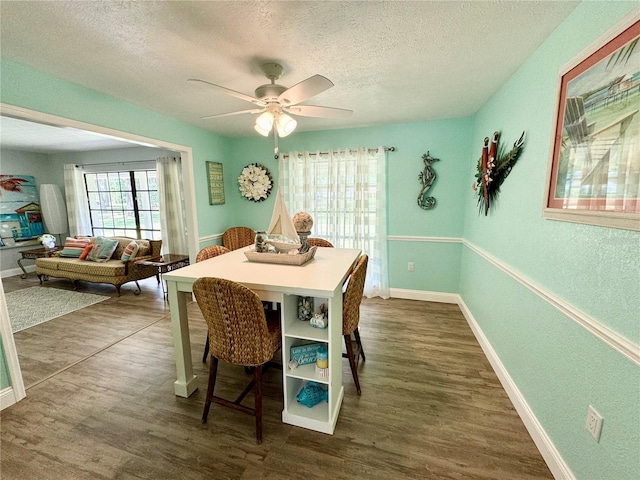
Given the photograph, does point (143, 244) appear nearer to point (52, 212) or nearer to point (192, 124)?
point (192, 124)

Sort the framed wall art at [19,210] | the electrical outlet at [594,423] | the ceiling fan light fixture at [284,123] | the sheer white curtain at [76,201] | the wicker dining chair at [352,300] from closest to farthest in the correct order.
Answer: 1. the electrical outlet at [594,423]
2. the wicker dining chair at [352,300]
3. the ceiling fan light fixture at [284,123]
4. the framed wall art at [19,210]
5. the sheer white curtain at [76,201]

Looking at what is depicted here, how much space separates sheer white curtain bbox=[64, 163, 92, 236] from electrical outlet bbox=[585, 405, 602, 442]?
751 cm

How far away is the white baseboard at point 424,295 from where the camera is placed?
343 cm

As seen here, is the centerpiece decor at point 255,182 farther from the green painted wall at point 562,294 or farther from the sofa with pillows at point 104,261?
the green painted wall at point 562,294

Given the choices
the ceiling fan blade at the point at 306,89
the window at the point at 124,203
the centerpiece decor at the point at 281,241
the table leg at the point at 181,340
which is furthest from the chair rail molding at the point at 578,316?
the window at the point at 124,203

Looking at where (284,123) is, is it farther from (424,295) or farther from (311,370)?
(424,295)

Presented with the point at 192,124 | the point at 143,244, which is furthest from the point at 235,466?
the point at 143,244

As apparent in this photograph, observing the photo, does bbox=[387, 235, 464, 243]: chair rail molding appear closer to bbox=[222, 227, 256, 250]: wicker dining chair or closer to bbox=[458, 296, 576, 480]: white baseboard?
bbox=[458, 296, 576, 480]: white baseboard

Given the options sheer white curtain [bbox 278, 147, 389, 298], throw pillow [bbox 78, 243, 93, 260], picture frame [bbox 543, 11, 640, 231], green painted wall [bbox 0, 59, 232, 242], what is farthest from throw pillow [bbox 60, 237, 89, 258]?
picture frame [bbox 543, 11, 640, 231]

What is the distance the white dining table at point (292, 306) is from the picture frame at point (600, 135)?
1189mm

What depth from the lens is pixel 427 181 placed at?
3271mm

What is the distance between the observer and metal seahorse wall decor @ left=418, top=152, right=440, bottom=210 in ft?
10.6

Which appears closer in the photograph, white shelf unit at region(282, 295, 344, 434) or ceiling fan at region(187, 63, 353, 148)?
white shelf unit at region(282, 295, 344, 434)

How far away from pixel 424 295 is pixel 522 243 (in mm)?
1946
